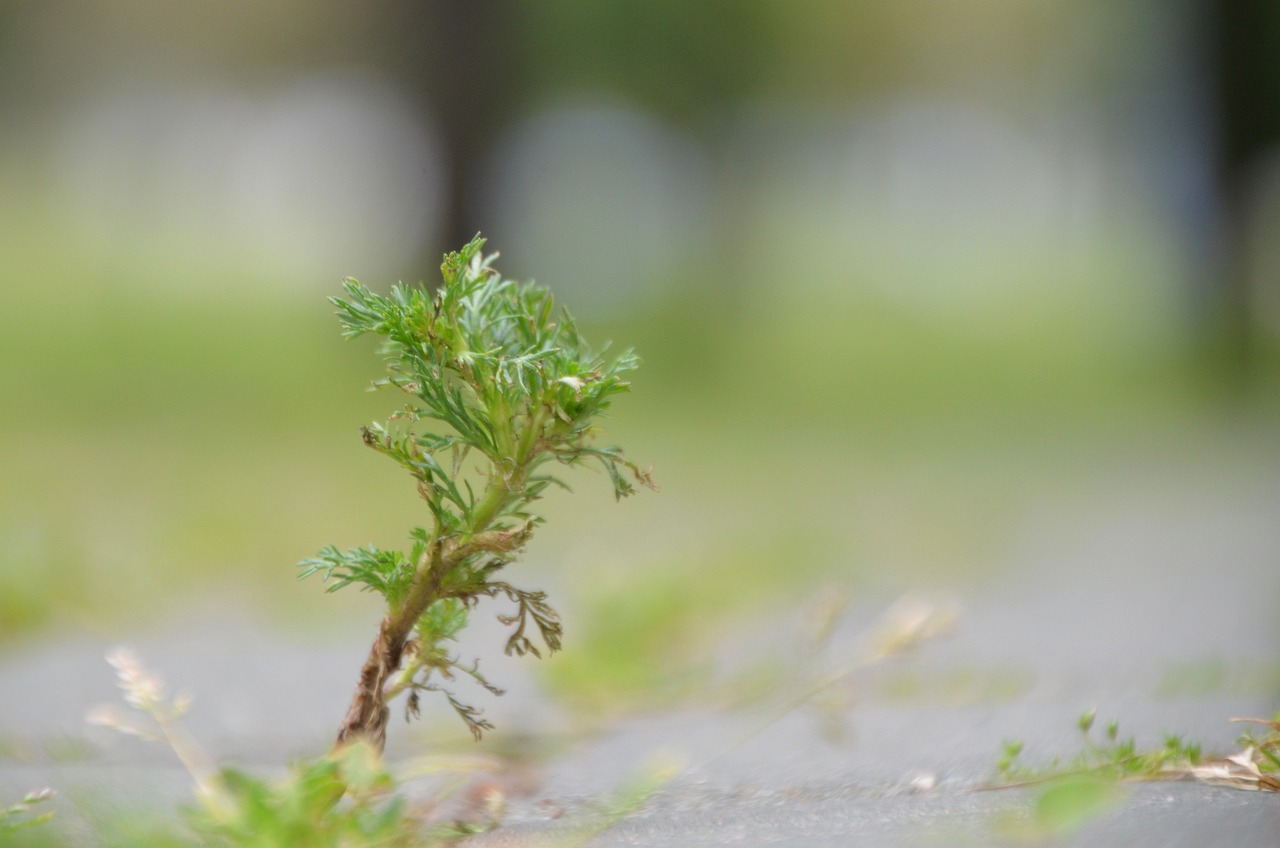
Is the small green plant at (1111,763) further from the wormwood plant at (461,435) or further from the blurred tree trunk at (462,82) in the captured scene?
the blurred tree trunk at (462,82)

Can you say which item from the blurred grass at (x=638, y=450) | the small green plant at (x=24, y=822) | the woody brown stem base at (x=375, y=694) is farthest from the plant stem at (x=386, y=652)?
the blurred grass at (x=638, y=450)

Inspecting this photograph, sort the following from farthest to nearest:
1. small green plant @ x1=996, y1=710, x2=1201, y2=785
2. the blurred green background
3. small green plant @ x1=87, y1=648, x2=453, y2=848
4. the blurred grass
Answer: the blurred green background
the blurred grass
small green plant @ x1=996, y1=710, x2=1201, y2=785
small green plant @ x1=87, y1=648, x2=453, y2=848

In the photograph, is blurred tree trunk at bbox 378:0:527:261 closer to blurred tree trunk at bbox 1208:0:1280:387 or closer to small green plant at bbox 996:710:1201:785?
blurred tree trunk at bbox 1208:0:1280:387

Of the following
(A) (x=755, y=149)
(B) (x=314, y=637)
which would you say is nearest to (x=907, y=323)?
(A) (x=755, y=149)

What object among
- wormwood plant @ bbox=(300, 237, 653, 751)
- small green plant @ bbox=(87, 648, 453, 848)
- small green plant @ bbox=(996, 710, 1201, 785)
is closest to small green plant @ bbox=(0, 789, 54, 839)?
small green plant @ bbox=(87, 648, 453, 848)

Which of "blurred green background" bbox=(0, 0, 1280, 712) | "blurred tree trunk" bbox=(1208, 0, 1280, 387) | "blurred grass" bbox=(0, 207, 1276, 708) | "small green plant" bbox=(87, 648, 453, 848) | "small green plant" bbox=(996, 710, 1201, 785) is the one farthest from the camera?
"blurred tree trunk" bbox=(1208, 0, 1280, 387)

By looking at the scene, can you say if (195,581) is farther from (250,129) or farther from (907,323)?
(907,323)
